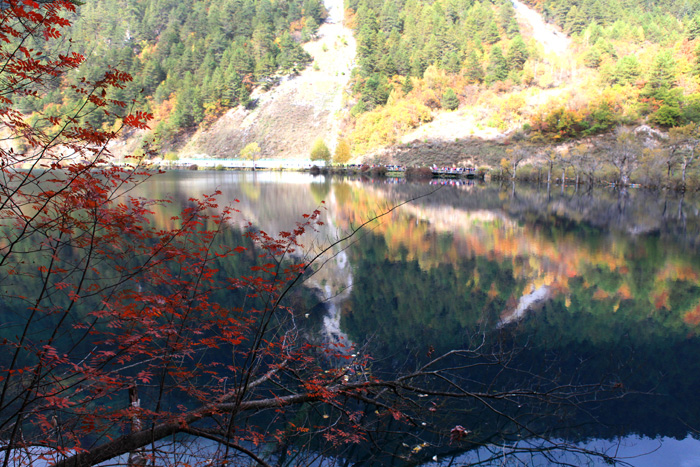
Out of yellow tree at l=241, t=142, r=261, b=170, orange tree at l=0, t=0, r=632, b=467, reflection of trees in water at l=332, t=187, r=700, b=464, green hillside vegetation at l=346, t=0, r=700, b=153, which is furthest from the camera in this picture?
yellow tree at l=241, t=142, r=261, b=170

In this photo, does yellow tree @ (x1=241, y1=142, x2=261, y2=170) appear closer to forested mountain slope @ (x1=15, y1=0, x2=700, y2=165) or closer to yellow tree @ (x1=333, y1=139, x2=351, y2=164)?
forested mountain slope @ (x1=15, y1=0, x2=700, y2=165)

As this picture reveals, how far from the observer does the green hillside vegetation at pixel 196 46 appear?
92.2 metres

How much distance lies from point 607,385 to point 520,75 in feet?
228

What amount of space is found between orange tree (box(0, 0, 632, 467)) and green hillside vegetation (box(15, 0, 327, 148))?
86.9 m

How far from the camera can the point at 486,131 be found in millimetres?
58531

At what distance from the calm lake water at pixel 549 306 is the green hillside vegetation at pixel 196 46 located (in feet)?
264

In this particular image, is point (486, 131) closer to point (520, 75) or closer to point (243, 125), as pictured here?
point (520, 75)

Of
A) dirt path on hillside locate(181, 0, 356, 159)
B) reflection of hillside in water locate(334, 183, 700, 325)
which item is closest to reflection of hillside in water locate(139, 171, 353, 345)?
reflection of hillside in water locate(334, 183, 700, 325)

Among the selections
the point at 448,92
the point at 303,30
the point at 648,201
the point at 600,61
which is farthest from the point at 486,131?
the point at 303,30

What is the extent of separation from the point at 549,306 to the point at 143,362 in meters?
7.81

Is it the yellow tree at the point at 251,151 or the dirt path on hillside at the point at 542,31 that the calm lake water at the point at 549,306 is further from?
the dirt path on hillside at the point at 542,31

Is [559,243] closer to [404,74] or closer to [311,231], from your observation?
[311,231]

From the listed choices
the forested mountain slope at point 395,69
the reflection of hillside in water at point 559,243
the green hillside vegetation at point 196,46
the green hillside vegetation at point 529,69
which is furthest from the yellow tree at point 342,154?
the reflection of hillside in water at point 559,243

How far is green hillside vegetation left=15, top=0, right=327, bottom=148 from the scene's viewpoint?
303 feet
